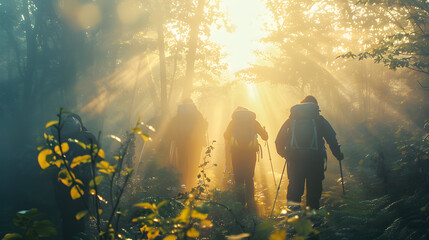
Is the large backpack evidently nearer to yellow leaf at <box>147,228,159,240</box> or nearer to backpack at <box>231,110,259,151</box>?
backpack at <box>231,110,259,151</box>

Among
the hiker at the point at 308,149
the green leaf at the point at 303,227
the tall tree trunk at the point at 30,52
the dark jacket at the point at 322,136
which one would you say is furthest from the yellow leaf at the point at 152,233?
the tall tree trunk at the point at 30,52

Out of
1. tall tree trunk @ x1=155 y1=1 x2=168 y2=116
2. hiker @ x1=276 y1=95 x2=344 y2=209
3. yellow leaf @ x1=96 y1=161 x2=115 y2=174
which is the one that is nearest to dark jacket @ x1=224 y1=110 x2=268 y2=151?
hiker @ x1=276 y1=95 x2=344 y2=209

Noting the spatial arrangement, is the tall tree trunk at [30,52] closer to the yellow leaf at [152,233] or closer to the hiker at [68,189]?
the hiker at [68,189]

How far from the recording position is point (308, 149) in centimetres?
616

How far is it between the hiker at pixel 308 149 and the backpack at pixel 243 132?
5.56ft

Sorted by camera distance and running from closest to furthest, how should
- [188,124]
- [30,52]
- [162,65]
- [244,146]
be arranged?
[244,146]
[188,124]
[30,52]
[162,65]

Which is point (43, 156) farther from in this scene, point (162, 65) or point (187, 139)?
point (162, 65)

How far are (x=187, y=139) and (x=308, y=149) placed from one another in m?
4.00

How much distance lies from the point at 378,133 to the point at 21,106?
18.7 metres

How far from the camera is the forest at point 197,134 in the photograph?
278cm

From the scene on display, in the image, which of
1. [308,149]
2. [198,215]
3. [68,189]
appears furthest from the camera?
[308,149]

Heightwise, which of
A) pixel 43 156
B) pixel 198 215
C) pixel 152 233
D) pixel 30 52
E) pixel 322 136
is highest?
pixel 30 52

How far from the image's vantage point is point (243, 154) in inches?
318

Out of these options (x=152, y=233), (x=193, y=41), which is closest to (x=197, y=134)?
(x=152, y=233)
